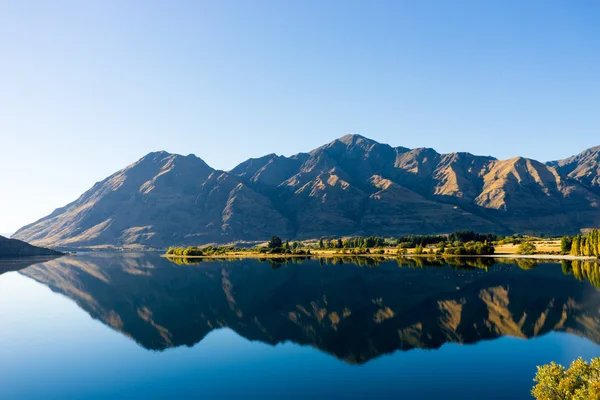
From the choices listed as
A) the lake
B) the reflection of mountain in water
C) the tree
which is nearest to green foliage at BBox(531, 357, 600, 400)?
the lake

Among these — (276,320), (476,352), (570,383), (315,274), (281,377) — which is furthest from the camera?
(315,274)

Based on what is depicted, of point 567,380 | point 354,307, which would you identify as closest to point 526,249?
point 354,307

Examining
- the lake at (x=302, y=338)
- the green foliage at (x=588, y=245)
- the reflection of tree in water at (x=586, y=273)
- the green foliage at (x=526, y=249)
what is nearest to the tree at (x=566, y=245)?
the green foliage at (x=588, y=245)

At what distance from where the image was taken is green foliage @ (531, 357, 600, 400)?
81.6 ft

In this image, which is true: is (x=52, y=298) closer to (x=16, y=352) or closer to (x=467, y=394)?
(x=16, y=352)

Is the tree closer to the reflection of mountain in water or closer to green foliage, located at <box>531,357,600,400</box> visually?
the reflection of mountain in water

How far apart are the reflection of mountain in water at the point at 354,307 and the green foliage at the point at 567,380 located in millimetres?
23691

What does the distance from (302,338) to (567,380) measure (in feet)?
125

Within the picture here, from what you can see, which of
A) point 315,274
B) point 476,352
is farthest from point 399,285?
point 476,352

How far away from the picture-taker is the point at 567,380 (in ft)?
84.0

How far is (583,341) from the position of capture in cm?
5422

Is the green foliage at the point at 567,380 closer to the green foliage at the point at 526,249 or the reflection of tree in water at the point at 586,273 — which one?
the reflection of tree in water at the point at 586,273

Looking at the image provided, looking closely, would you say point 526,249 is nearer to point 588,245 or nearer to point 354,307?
point 588,245

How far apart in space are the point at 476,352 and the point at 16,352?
56.2 metres
